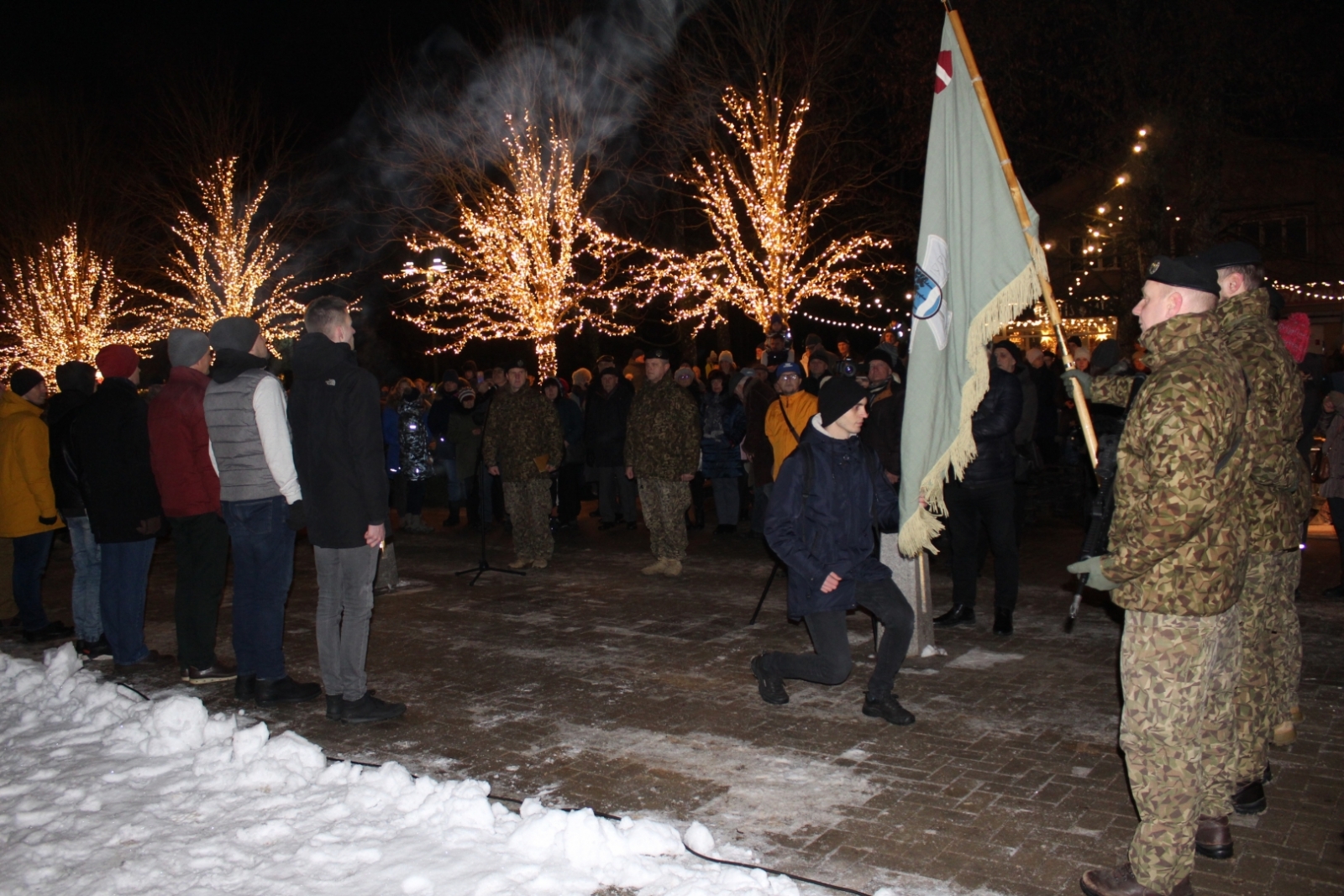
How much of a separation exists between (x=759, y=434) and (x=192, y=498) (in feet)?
19.6

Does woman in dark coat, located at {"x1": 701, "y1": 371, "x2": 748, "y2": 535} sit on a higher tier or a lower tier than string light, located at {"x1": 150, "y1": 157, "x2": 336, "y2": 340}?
lower

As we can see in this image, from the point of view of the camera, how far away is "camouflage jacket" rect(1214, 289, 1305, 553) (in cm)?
464

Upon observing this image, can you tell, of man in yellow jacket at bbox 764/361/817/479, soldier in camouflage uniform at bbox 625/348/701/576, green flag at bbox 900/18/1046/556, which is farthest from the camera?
soldier in camouflage uniform at bbox 625/348/701/576

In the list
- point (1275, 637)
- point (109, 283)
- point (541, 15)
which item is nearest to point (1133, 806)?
point (1275, 637)

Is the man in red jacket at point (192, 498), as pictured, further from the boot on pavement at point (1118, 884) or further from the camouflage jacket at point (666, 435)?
the boot on pavement at point (1118, 884)

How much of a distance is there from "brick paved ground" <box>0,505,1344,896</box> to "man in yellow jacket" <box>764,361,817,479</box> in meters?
1.39

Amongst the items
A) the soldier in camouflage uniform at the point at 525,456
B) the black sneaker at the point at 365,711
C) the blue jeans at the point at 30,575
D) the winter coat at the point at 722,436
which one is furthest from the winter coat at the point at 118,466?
the winter coat at the point at 722,436

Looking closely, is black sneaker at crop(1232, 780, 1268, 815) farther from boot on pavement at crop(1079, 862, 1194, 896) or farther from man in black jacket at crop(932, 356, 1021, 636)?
man in black jacket at crop(932, 356, 1021, 636)

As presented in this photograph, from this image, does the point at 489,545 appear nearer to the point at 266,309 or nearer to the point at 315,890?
the point at 315,890

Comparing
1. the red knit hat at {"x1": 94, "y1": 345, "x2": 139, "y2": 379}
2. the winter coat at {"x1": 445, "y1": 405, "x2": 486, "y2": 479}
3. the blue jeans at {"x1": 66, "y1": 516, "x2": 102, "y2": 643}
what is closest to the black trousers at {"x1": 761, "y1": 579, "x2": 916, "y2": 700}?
the red knit hat at {"x1": 94, "y1": 345, "x2": 139, "y2": 379}

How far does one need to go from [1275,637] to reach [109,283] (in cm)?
3523

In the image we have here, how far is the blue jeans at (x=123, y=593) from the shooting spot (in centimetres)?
756

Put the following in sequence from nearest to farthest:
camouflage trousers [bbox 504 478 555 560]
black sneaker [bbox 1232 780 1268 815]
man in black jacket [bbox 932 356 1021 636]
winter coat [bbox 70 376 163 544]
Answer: black sneaker [bbox 1232 780 1268 815] < winter coat [bbox 70 376 163 544] < man in black jacket [bbox 932 356 1021 636] < camouflage trousers [bbox 504 478 555 560]

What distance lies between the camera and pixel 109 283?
109ft
